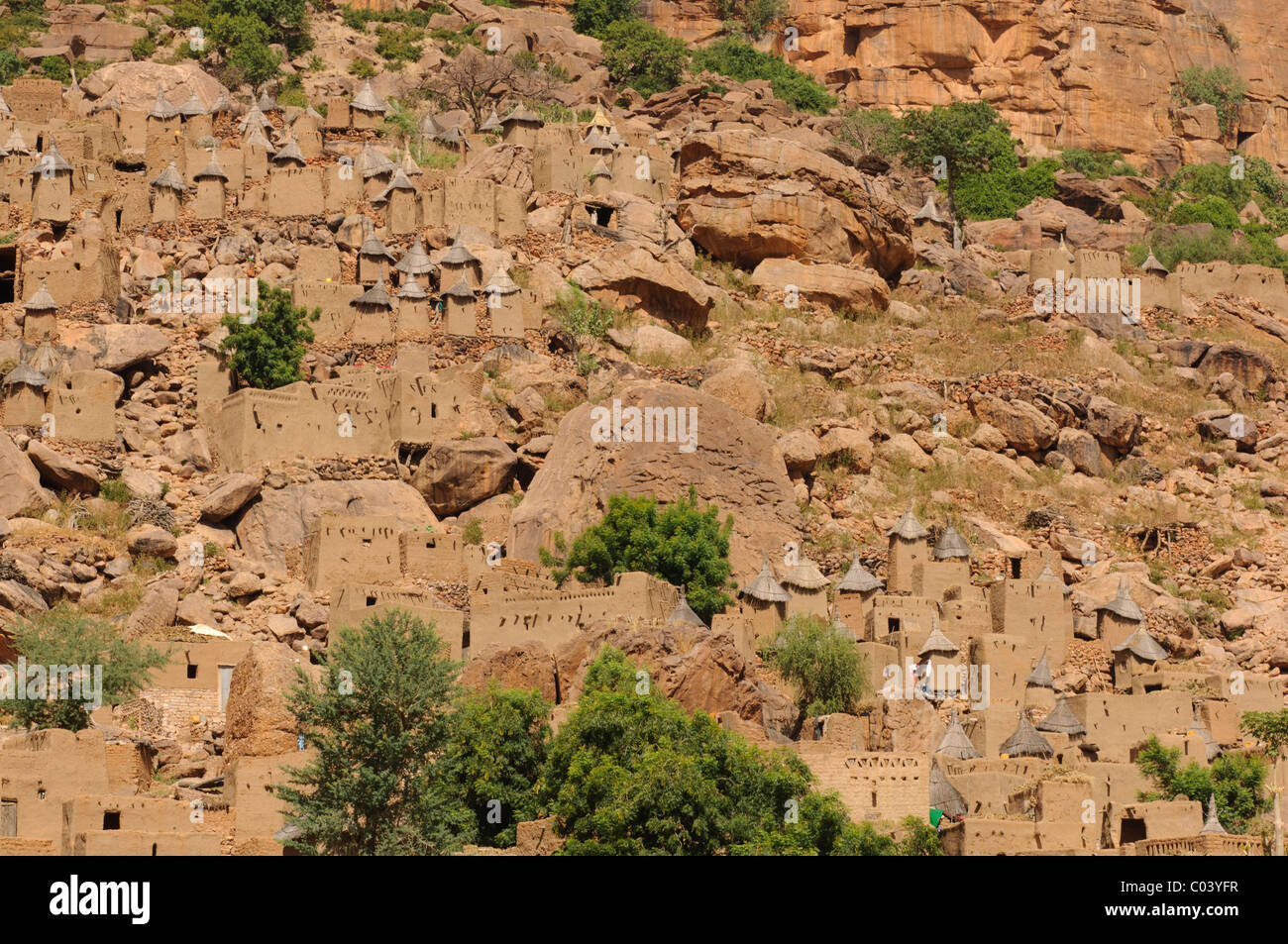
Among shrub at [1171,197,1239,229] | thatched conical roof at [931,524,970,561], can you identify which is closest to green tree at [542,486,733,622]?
thatched conical roof at [931,524,970,561]

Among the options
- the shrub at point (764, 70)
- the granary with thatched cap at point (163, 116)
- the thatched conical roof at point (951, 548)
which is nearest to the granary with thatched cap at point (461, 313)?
the thatched conical roof at point (951, 548)

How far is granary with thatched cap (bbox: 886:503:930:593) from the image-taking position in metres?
55.7

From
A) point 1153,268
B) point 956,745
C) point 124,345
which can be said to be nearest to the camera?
point 956,745

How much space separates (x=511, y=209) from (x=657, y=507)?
666 inches

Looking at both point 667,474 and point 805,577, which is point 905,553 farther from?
point 667,474

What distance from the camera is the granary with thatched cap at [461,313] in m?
62.1

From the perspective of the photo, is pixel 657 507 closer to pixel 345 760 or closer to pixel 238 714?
pixel 238 714

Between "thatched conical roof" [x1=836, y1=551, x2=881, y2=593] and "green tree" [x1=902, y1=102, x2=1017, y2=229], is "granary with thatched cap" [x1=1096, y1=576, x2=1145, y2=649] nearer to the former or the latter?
"thatched conical roof" [x1=836, y1=551, x2=881, y2=593]

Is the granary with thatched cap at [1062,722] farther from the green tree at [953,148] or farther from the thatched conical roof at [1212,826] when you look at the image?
the green tree at [953,148]

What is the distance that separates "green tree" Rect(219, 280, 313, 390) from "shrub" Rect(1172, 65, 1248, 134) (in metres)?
61.6

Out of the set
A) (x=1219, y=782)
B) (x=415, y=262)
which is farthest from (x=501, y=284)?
(x=1219, y=782)

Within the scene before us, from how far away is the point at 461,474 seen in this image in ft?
184

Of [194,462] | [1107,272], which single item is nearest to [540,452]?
[194,462]

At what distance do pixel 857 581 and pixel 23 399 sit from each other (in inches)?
800
